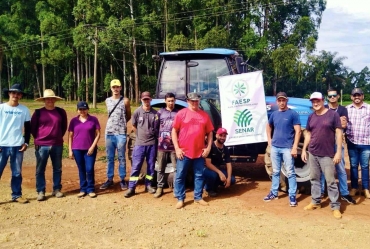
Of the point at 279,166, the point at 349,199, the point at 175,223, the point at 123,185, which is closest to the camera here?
the point at 175,223

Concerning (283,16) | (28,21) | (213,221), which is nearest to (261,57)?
(283,16)

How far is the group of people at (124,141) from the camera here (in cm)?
535

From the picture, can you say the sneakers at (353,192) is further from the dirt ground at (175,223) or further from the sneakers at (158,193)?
the sneakers at (158,193)

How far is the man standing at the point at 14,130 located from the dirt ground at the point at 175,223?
26.8 inches

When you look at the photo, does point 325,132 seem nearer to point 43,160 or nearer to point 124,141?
point 124,141

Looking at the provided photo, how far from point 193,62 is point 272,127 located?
1856mm

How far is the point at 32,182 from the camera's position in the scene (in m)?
7.07

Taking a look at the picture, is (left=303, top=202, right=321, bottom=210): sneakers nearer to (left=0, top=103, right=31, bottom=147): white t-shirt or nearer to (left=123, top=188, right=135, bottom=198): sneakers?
(left=123, top=188, right=135, bottom=198): sneakers

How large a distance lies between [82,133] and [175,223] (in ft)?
7.30

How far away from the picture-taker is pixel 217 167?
600 cm

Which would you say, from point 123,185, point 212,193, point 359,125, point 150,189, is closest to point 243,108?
point 212,193

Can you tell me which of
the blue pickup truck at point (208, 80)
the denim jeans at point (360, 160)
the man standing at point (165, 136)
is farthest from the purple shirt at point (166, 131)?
the denim jeans at point (360, 160)

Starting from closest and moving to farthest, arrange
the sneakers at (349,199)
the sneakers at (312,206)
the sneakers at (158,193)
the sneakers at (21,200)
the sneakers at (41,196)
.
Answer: the sneakers at (312,206) → the sneakers at (349,199) → the sneakers at (21,200) → the sneakers at (41,196) → the sneakers at (158,193)

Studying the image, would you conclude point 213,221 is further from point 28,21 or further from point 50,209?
point 28,21
